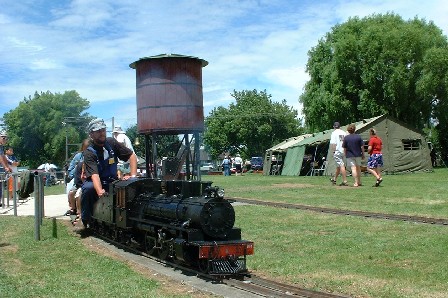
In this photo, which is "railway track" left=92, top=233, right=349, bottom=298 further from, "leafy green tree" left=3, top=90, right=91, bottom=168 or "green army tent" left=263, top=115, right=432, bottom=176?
"leafy green tree" left=3, top=90, right=91, bottom=168

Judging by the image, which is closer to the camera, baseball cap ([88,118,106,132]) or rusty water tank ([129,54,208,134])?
baseball cap ([88,118,106,132])

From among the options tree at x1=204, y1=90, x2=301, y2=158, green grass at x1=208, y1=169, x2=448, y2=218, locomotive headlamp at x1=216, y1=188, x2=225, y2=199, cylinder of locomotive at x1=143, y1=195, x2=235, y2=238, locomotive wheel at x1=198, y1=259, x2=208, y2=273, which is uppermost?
tree at x1=204, y1=90, x2=301, y2=158

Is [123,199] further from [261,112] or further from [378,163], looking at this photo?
[261,112]

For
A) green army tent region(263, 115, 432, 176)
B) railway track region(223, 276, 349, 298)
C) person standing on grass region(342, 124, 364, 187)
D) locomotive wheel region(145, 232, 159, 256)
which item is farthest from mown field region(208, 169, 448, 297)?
green army tent region(263, 115, 432, 176)

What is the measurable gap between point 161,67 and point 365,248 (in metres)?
11.6

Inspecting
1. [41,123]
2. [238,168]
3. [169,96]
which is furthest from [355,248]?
[41,123]

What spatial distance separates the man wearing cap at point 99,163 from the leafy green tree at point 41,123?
68228 mm

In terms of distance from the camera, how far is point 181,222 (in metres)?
A: 7.69

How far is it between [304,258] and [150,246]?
8.19 ft

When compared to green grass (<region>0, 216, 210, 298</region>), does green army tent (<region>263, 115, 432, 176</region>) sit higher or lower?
higher

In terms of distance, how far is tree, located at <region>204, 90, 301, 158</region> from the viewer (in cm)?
9050

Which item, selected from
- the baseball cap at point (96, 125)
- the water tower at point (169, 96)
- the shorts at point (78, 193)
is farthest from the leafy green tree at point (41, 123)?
the baseball cap at point (96, 125)

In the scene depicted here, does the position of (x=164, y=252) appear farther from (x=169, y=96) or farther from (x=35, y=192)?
(x=169, y=96)

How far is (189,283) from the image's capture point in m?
6.85
